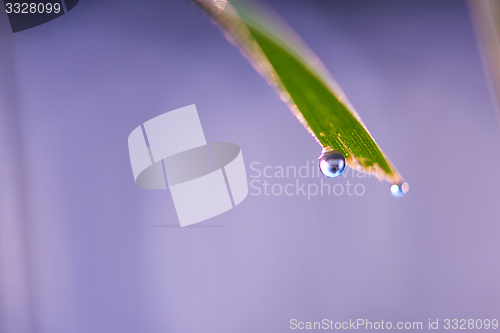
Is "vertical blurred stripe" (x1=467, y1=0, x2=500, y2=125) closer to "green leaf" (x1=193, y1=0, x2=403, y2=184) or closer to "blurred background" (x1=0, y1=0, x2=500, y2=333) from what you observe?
"blurred background" (x1=0, y1=0, x2=500, y2=333)

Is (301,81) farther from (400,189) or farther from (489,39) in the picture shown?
(489,39)

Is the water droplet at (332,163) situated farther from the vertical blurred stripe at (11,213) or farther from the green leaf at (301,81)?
the vertical blurred stripe at (11,213)

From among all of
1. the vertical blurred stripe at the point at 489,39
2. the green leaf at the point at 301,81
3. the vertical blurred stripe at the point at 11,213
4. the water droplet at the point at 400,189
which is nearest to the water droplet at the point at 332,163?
the green leaf at the point at 301,81

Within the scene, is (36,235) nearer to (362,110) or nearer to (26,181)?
(26,181)

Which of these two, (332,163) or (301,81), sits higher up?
(301,81)

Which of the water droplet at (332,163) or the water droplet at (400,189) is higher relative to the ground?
the water droplet at (332,163)

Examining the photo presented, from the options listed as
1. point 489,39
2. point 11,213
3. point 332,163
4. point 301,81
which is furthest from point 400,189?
point 11,213

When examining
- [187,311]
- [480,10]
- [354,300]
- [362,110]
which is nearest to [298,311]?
[354,300]
